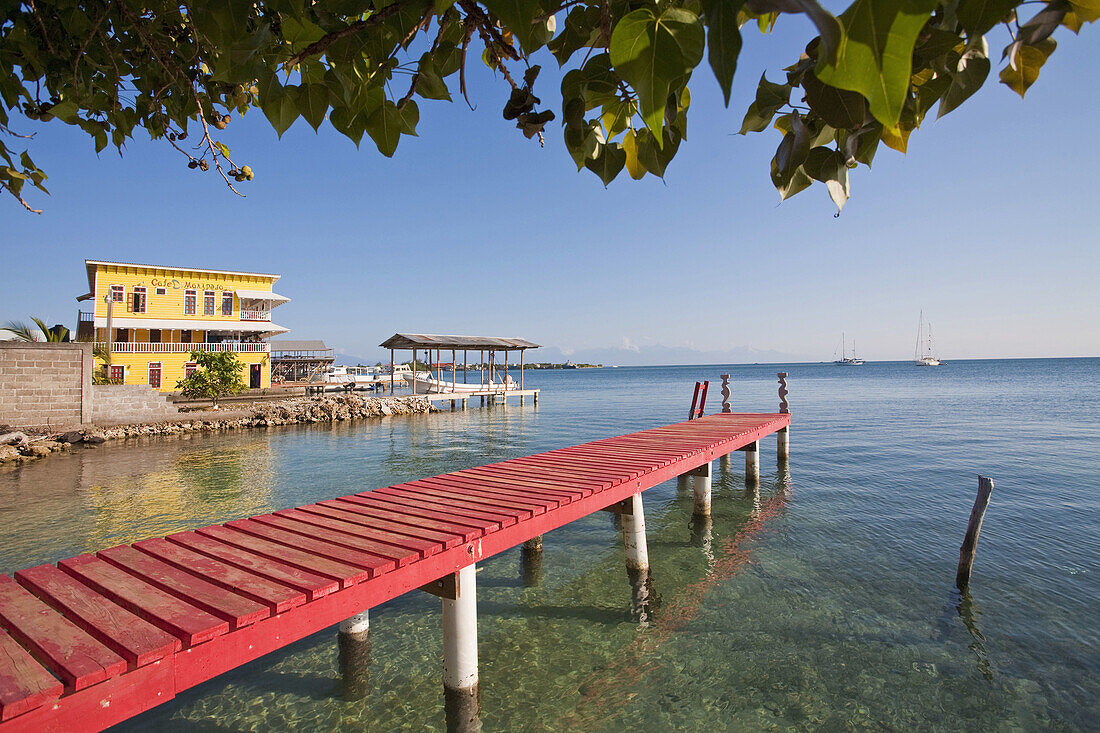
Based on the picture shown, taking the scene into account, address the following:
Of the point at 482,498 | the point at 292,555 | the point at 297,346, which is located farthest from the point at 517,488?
the point at 297,346

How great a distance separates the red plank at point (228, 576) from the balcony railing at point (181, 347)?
29.4 meters

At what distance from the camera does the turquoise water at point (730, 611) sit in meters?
4.39

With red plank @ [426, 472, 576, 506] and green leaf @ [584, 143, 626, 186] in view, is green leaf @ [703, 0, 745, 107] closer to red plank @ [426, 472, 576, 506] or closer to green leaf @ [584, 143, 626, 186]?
green leaf @ [584, 143, 626, 186]

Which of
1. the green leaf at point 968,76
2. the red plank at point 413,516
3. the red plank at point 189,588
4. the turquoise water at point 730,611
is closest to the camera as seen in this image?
the green leaf at point 968,76

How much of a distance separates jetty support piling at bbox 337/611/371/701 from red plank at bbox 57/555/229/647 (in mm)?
1820

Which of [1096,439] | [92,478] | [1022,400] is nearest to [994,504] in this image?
[1096,439]

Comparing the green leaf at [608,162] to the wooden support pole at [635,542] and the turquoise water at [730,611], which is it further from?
the wooden support pole at [635,542]

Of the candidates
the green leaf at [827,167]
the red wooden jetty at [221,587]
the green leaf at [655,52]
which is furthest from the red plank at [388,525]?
the green leaf at [655,52]

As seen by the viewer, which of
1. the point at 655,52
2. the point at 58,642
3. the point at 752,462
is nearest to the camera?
the point at 655,52

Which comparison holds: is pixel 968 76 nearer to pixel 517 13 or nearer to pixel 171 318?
pixel 517 13

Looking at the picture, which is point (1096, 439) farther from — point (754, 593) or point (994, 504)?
point (754, 593)

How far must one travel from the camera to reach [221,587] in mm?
3268

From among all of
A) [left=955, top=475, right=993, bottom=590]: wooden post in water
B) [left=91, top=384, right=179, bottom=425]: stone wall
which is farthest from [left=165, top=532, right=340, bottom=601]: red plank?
[left=91, top=384, right=179, bottom=425]: stone wall

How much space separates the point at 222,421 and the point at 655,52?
24.6 m
